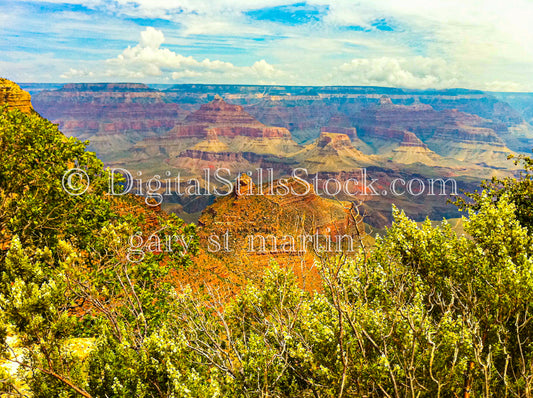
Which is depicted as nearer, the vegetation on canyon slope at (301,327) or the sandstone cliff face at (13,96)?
the vegetation on canyon slope at (301,327)

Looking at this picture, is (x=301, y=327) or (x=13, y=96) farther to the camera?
(x=13, y=96)

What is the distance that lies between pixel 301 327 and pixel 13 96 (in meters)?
57.4

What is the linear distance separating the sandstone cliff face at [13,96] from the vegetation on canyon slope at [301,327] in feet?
142

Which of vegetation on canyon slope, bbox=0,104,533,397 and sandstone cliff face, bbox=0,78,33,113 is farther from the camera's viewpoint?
sandstone cliff face, bbox=0,78,33,113

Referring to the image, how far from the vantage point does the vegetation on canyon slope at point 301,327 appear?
8492mm

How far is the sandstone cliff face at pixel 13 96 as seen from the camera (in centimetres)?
4975

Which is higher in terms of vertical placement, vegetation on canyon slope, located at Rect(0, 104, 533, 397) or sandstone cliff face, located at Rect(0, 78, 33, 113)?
sandstone cliff face, located at Rect(0, 78, 33, 113)

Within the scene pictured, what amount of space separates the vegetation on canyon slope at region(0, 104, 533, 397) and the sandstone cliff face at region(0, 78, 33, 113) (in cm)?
4317

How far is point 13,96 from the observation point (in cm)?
5094

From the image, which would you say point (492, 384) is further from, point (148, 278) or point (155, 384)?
point (148, 278)

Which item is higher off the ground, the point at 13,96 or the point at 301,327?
the point at 13,96

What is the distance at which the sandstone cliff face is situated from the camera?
163 ft

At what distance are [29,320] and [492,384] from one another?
1144 centimetres

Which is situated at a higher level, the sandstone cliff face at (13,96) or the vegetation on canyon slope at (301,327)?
the sandstone cliff face at (13,96)
